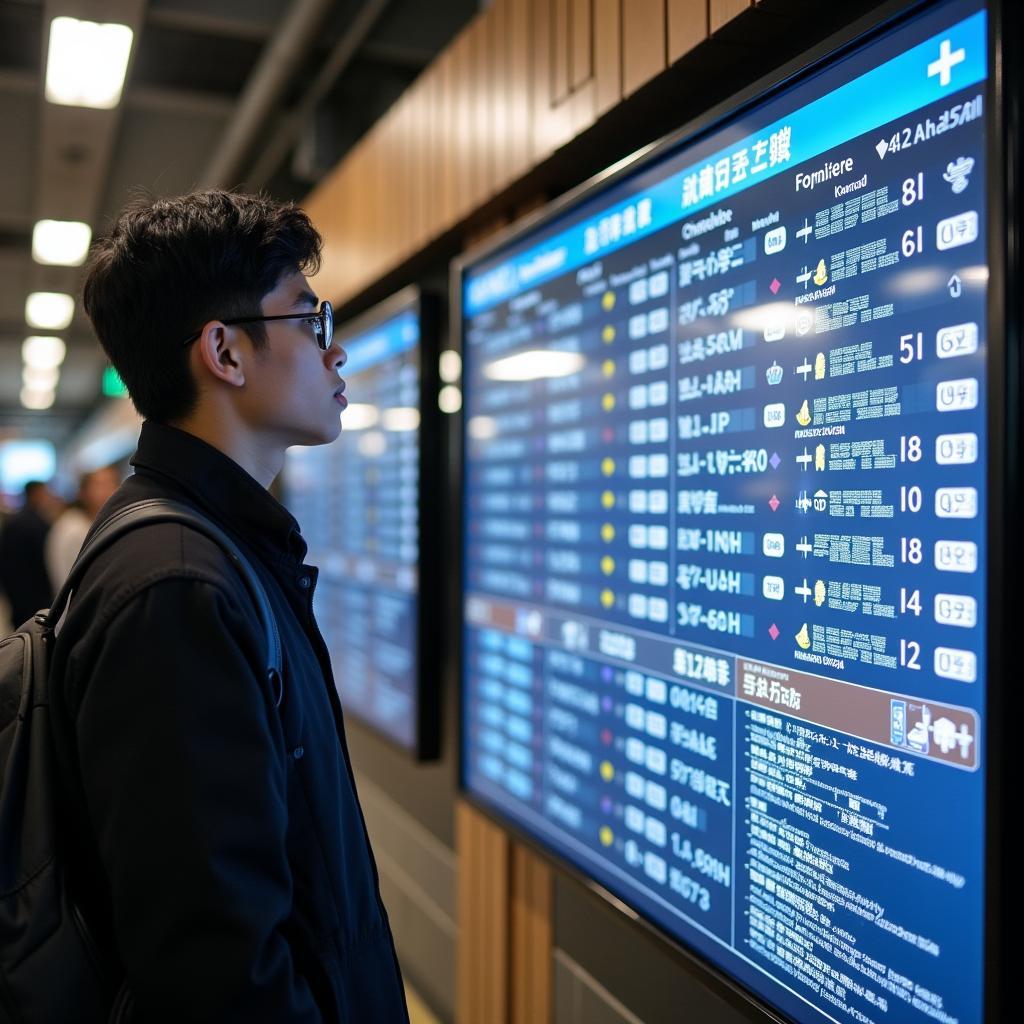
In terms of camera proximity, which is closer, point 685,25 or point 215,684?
point 215,684

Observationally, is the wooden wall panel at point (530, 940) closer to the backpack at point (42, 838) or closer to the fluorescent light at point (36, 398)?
the backpack at point (42, 838)

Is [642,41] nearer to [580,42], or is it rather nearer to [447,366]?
[580,42]

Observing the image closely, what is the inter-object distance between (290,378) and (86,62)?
10.7 feet

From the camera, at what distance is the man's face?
1291mm

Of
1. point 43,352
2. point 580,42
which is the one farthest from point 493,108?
point 43,352

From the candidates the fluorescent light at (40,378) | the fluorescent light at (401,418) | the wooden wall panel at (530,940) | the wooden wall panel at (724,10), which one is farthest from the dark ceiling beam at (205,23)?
the fluorescent light at (40,378)

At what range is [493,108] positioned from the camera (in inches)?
94.4

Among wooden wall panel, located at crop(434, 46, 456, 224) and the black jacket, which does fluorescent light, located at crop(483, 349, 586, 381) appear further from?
the black jacket

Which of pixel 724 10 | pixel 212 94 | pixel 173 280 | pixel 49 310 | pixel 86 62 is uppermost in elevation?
pixel 212 94

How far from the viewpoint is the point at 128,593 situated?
3.34ft

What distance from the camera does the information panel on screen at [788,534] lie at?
113 cm

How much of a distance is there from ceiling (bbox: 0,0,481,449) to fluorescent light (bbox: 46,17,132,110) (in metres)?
0.06

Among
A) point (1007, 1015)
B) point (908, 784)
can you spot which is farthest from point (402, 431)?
point (1007, 1015)

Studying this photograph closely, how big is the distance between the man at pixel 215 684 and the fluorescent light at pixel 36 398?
1606 centimetres
